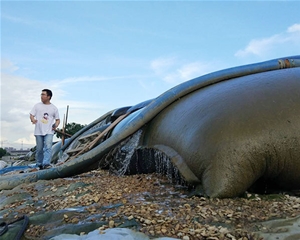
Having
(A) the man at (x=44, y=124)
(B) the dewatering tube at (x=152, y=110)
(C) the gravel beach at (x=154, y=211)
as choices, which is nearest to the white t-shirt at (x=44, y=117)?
(A) the man at (x=44, y=124)

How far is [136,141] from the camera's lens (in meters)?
5.46

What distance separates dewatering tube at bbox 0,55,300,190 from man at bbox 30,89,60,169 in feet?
4.85

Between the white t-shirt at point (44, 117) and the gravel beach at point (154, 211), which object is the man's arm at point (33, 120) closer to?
the white t-shirt at point (44, 117)

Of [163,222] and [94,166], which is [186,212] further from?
[94,166]

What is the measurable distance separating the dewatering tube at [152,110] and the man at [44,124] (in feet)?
4.85

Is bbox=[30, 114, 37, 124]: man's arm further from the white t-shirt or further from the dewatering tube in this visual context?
the dewatering tube

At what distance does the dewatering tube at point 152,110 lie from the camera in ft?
16.1

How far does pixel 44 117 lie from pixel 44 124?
149 millimetres

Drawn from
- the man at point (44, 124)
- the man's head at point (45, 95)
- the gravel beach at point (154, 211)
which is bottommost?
the gravel beach at point (154, 211)

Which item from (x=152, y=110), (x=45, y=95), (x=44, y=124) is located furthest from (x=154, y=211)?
(x=45, y=95)

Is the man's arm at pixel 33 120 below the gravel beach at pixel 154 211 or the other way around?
the other way around

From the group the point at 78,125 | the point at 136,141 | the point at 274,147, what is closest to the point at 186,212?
the point at 274,147

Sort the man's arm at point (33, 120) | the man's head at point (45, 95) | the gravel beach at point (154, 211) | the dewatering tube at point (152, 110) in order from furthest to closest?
the man's head at point (45, 95), the man's arm at point (33, 120), the dewatering tube at point (152, 110), the gravel beach at point (154, 211)

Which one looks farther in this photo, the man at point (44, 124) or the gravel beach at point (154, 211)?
the man at point (44, 124)
